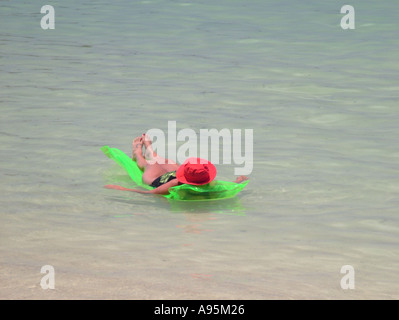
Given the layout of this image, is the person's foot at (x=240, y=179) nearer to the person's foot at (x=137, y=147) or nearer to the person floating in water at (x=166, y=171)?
the person floating in water at (x=166, y=171)

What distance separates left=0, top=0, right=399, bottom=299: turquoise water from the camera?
471 centimetres

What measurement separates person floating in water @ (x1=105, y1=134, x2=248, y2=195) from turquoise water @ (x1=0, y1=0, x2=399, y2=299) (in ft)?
0.62

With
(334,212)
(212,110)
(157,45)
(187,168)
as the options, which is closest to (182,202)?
(187,168)

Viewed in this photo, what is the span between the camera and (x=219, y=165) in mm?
7305

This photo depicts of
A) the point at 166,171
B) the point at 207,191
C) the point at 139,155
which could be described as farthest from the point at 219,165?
the point at 207,191

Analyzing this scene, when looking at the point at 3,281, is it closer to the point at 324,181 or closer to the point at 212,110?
the point at 324,181

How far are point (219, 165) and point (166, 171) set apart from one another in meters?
0.68

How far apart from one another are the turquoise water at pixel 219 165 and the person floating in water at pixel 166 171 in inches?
7.4

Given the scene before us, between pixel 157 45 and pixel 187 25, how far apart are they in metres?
1.81

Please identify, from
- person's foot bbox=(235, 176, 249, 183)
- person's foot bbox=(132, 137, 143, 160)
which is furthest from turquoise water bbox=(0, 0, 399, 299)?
person's foot bbox=(132, 137, 143, 160)

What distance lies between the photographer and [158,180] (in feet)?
21.5

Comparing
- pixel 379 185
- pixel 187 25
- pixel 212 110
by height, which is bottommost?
pixel 379 185

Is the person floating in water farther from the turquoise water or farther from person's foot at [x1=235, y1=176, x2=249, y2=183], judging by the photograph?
the turquoise water

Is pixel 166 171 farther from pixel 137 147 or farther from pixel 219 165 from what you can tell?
pixel 219 165
